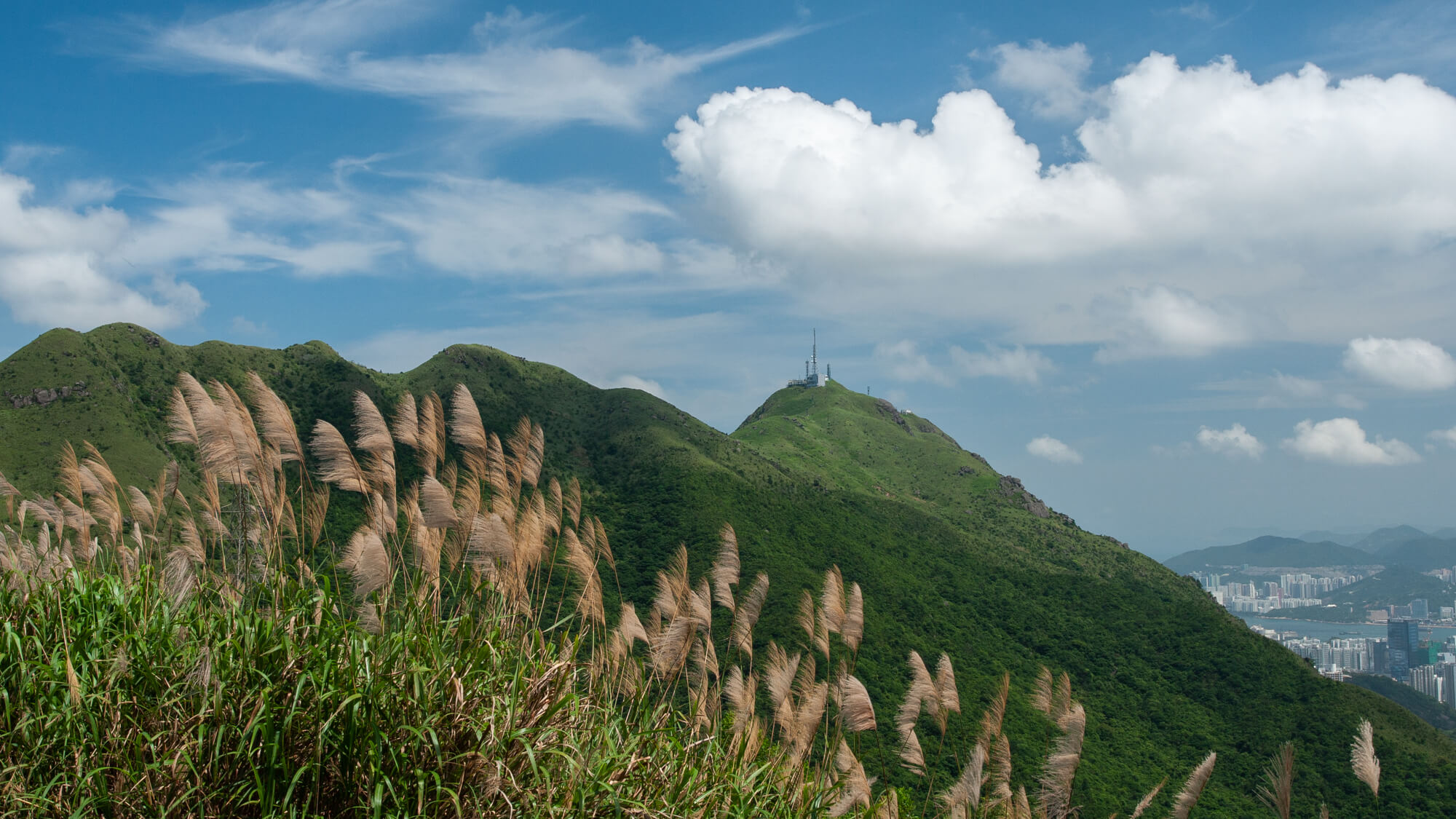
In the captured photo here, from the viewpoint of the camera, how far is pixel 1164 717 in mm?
39594

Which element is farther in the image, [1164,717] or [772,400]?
[772,400]

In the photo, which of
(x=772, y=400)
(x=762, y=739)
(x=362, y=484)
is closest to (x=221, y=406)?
(x=362, y=484)

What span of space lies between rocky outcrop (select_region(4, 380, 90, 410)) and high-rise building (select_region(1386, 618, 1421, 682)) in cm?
14619

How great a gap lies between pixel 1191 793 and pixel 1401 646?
15386 cm

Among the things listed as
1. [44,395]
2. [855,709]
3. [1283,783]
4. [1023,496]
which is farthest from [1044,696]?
[1023,496]

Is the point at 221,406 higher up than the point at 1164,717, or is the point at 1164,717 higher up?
the point at 221,406

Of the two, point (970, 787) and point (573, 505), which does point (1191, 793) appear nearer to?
point (970, 787)

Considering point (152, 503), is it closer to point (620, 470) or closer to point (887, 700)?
point (887, 700)

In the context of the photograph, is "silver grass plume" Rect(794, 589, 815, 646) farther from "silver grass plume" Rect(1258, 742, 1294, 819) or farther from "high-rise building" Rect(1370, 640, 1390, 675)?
"high-rise building" Rect(1370, 640, 1390, 675)

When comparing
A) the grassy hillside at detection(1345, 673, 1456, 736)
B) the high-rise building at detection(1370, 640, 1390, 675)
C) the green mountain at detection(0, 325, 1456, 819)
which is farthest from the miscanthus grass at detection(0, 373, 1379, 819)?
the high-rise building at detection(1370, 640, 1390, 675)

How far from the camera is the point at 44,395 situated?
128ft

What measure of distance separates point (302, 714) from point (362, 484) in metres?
1.80

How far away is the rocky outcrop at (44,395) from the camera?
38.3 m

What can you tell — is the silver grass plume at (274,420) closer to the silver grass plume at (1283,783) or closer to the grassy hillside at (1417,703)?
the silver grass plume at (1283,783)
